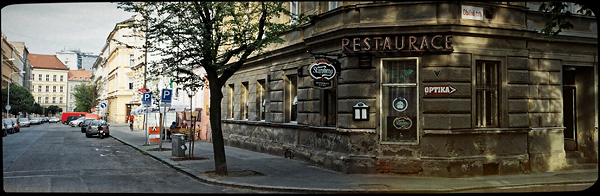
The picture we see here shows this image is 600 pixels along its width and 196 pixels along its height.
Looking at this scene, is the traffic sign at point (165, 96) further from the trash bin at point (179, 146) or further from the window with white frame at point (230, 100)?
the window with white frame at point (230, 100)

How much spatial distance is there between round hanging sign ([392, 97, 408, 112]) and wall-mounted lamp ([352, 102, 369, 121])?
32.4 inches

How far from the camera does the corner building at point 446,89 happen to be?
42.2 ft

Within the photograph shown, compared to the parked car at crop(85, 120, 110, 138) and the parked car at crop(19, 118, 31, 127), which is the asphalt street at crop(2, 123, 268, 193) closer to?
the parked car at crop(85, 120, 110, 138)

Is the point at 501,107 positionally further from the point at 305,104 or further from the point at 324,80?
the point at 305,104

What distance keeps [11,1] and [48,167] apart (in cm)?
848

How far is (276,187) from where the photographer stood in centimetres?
1083

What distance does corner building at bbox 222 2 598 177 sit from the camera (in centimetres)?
1286

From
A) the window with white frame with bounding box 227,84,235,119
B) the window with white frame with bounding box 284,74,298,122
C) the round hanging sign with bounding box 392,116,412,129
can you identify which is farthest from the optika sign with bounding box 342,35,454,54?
the window with white frame with bounding box 227,84,235,119

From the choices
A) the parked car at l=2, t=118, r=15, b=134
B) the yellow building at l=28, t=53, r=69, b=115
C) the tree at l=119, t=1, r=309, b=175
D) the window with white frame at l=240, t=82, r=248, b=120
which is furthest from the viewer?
the yellow building at l=28, t=53, r=69, b=115

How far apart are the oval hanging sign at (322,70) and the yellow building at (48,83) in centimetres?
12848

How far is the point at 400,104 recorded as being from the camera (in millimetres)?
13359

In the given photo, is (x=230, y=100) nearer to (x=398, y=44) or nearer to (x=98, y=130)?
(x=398, y=44)

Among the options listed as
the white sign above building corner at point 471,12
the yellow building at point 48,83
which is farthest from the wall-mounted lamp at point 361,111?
the yellow building at point 48,83

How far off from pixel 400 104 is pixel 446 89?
1.34 metres
